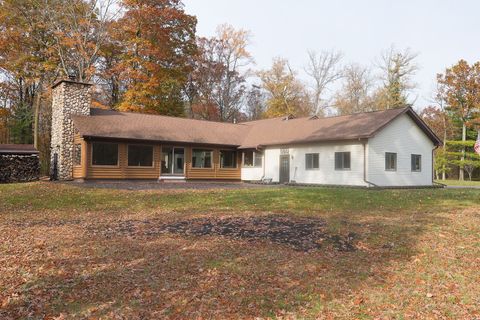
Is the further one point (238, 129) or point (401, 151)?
point (238, 129)

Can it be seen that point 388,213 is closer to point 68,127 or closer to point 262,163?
point 262,163

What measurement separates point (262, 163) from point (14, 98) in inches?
997

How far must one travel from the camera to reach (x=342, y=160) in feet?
72.9

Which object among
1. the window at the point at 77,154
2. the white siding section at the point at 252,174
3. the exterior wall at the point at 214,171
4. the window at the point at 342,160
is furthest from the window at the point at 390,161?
the window at the point at 77,154

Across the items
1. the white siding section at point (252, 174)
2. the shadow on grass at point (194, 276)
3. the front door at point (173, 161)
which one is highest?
the front door at point (173, 161)

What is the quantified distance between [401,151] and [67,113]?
20.7 metres

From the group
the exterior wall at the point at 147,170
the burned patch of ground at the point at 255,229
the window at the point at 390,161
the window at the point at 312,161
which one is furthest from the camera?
the window at the point at 312,161

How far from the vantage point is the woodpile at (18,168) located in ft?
71.9

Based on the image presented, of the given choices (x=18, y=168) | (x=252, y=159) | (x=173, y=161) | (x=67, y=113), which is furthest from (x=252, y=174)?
(x=18, y=168)

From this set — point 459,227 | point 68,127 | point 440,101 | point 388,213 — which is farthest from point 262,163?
point 440,101

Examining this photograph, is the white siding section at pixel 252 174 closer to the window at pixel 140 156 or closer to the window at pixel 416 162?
the window at pixel 140 156

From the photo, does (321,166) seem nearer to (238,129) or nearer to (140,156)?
(238,129)

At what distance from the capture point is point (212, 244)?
8000 millimetres

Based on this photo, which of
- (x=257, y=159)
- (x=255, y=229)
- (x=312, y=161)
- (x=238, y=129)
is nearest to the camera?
(x=255, y=229)
